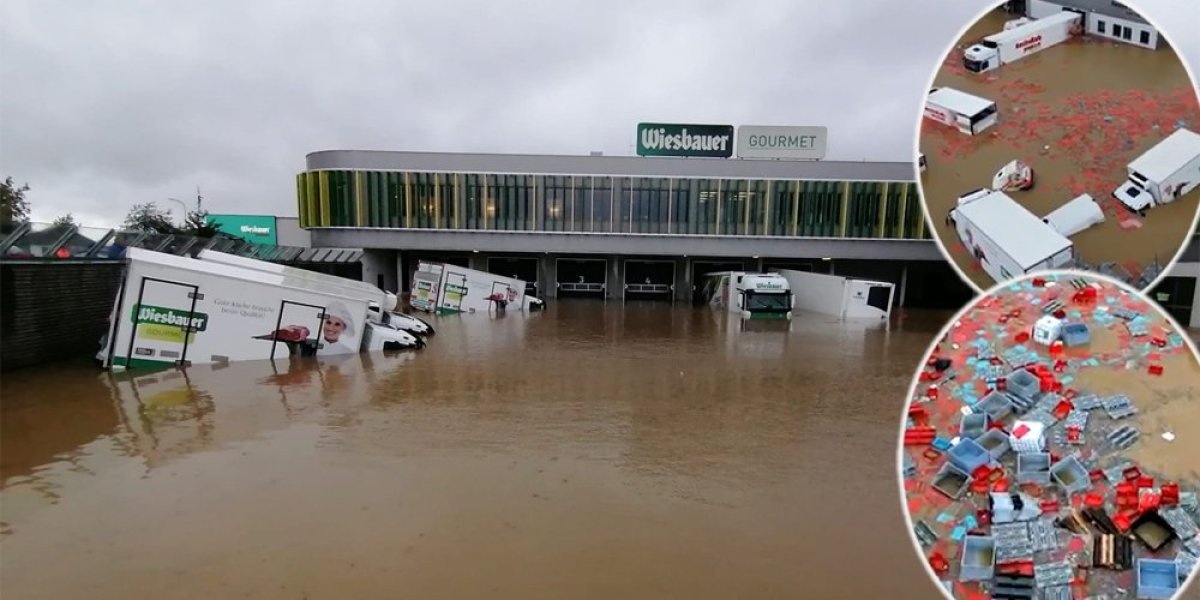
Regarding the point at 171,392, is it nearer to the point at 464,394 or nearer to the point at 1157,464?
the point at 464,394

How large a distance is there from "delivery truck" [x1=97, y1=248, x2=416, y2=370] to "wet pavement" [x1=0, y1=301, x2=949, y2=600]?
1.90 feet

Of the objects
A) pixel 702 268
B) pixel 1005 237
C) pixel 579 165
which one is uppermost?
pixel 579 165

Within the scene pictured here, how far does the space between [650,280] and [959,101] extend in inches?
1320

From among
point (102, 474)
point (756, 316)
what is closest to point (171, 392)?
point (102, 474)

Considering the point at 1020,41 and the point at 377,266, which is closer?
the point at 1020,41

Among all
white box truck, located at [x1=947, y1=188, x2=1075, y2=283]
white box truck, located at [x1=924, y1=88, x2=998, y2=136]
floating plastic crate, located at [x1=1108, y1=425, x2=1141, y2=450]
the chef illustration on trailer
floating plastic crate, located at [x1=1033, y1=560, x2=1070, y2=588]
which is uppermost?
white box truck, located at [x1=924, y1=88, x2=998, y2=136]

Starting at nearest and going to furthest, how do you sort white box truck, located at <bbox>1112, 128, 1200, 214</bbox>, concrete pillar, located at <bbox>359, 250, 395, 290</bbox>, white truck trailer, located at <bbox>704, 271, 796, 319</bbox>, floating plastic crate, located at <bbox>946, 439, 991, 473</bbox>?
1. white box truck, located at <bbox>1112, 128, 1200, 214</bbox>
2. floating plastic crate, located at <bbox>946, 439, 991, 473</bbox>
3. white truck trailer, located at <bbox>704, 271, 796, 319</bbox>
4. concrete pillar, located at <bbox>359, 250, 395, 290</bbox>

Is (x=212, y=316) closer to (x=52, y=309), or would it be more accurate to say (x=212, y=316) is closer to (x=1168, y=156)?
(x=52, y=309)

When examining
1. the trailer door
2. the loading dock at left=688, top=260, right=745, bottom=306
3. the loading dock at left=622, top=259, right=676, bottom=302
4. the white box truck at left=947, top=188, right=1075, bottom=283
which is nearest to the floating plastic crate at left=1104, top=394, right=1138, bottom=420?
the white box truck at left=947, top=188, right=1075, bottom=283

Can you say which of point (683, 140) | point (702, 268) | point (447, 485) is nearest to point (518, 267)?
point (702, 268)

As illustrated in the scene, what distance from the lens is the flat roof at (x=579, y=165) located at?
30.3m

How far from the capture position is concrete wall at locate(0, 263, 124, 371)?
10367 millimetres

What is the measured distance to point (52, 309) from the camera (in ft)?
37.0

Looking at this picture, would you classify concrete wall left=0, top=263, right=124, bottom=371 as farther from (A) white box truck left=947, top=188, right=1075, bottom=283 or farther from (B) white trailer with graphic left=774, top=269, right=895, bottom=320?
(B) white trailer with graphic left=774, top=269, right=895, bottom=320
